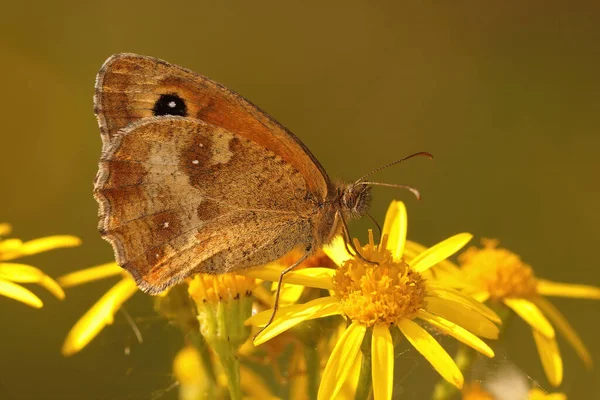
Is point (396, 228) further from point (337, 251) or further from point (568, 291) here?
point (568, 291)

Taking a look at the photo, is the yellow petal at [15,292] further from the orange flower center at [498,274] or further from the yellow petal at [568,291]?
the yellow petal at [568,291]

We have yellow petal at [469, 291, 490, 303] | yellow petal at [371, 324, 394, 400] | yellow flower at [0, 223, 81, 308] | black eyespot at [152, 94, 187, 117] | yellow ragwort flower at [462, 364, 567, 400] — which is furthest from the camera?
yellow petal at [469, 291, 490, 303]

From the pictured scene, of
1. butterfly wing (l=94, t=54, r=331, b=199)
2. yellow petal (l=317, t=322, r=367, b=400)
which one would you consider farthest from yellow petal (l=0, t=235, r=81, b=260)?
yellow petal (l=317, t=322, r=367, b=400)

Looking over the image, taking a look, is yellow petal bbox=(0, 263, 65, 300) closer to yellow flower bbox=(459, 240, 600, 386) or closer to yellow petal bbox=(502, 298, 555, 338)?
yellow flower bbox=(459, 240, 600, 386)

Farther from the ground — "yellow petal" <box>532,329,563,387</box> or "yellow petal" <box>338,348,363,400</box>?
"yellow petal" <box>338,348,363,400</box>

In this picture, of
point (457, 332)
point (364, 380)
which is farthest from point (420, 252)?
point (364, 380)
